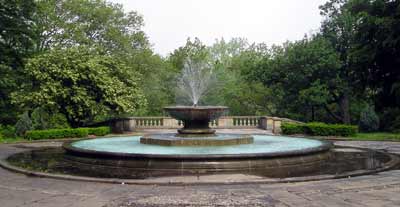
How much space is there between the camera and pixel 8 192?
870cm

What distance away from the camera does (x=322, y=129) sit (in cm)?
2509

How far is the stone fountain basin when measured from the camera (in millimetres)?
16156

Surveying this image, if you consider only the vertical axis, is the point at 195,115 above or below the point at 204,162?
above

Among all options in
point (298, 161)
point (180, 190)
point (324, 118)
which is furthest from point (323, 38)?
point (180, 190)

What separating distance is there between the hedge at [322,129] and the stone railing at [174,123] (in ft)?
10.6

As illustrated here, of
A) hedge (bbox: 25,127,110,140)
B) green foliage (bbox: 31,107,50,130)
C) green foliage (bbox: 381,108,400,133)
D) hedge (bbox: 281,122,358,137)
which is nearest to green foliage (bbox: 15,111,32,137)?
green foliage (bbox: 31,107,50,130)

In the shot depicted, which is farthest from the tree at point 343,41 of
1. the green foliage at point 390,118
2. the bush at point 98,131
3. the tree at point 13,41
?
the tree at point 13,41

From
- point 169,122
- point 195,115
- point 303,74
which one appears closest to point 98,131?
point 169,122

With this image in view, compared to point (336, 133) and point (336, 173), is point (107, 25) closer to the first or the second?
point (336, 133)

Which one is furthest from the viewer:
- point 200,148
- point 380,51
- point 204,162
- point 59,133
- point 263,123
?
point 263,123

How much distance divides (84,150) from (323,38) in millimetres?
28426

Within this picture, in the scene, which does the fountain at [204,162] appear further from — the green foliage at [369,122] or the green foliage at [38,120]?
the green foliage at [369,122]

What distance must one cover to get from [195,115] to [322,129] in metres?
11.8

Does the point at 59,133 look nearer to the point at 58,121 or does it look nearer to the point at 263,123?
the point at 58,121
